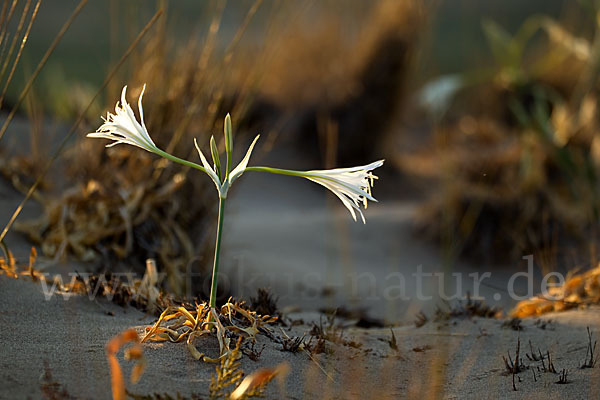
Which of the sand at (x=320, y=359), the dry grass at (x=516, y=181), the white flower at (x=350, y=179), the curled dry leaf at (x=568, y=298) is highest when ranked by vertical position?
the dry grass at (x=516, y=181)

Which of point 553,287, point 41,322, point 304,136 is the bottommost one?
point 41,322

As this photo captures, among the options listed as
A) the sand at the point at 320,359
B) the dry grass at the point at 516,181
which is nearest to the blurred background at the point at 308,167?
the dry grass at the point at 516,181

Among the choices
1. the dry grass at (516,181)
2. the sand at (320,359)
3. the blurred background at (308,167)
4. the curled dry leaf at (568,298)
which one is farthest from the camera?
the dry grass at (516,181)

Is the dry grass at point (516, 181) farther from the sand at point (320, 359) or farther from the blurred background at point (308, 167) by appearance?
the sand at point (320, 359)

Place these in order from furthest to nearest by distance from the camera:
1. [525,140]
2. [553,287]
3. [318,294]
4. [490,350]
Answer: [525,140] → [318,294] → [553,287] → [490,350]

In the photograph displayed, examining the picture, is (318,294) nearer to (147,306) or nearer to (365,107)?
(147,306)

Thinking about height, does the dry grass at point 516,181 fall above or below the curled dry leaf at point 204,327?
above

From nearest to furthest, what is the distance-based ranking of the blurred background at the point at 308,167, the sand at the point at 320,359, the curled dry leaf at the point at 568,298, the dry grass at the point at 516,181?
the sand at the point at 320,359 → the curled dry leaf at the point at 568,298 → the blurred background at the point at 308,167 → the dry grass at the point at 516,181

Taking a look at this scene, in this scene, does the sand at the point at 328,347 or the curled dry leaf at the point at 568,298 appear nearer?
the sand at the point at 328,347

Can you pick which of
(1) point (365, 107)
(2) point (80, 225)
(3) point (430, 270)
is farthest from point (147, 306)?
(1) point (365, 107)
